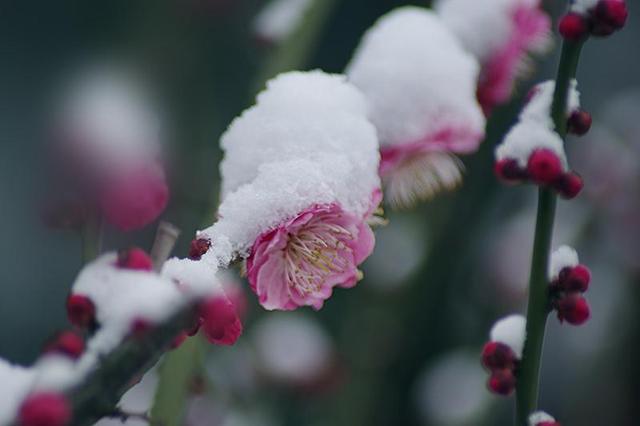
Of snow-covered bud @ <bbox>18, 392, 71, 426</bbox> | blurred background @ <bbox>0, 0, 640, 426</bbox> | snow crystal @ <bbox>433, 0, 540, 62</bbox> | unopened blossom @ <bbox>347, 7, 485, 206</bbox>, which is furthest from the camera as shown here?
blurred background @ <bbox>0, 0, 640, 426</bbox>

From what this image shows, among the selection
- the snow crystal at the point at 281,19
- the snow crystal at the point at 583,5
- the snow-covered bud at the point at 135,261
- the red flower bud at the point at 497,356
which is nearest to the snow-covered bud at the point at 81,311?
the snow-covered bud at the point at 135,261

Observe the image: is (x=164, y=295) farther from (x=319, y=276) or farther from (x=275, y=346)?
(x=275, y=346)

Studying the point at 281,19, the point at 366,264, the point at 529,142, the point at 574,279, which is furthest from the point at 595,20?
the point at 366,264

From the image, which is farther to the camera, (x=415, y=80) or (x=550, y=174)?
(x=415, y=80)

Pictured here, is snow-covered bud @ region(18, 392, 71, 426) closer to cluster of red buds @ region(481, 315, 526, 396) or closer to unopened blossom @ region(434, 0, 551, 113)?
cluster of red buds @ region(481, 315, 526, 396)

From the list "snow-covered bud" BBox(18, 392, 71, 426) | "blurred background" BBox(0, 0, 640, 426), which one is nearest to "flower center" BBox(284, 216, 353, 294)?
"snow-covered bud" BBox(18, 392, 71, 426)

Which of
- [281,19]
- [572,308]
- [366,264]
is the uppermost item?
[572,308]

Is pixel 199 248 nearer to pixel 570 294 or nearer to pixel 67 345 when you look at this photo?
pixel 67 345

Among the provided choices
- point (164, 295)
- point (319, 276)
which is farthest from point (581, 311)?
point (164, 295)
